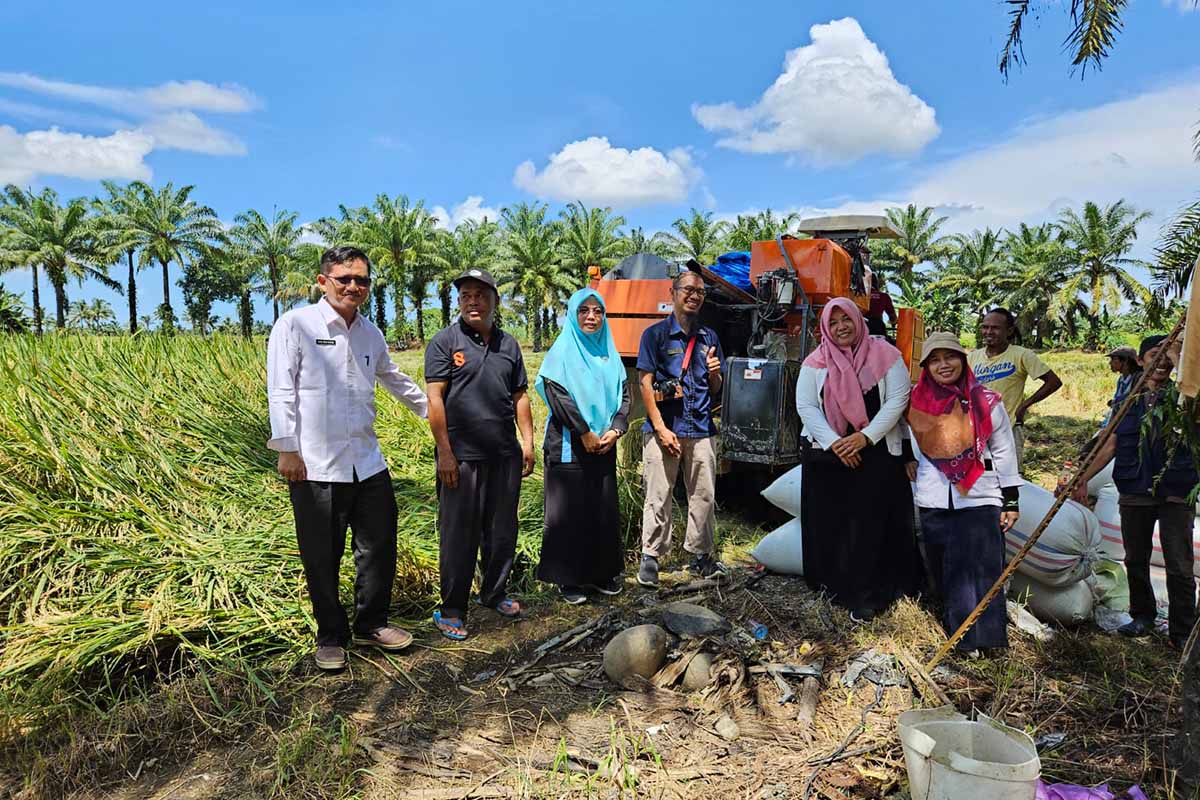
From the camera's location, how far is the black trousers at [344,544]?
294cm

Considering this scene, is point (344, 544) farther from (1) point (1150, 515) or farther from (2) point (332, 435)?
(1) point (1150, 515)

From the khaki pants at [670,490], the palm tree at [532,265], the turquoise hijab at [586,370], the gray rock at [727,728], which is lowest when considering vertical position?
the gray rock at [727,728]

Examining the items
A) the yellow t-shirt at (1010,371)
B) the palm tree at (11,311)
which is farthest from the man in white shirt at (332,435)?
the palm tree at (11,311)

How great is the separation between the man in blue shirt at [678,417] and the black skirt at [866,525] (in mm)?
680

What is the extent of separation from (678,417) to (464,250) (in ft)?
115

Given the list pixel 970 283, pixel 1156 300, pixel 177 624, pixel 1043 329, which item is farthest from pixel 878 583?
pixel 970 283

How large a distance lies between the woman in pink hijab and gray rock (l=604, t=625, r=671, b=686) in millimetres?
1059

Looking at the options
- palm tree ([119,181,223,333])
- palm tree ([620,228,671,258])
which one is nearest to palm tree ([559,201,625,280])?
palm tree ([620,228,671,258])

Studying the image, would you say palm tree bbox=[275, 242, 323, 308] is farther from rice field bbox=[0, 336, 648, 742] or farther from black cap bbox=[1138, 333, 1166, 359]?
black cap bbox=[1138, 333, 1166, 359]

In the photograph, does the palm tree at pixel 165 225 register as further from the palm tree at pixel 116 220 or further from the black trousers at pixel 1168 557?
the black trousers at pixel 1168 557

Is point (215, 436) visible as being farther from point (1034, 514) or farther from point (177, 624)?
point (1034, 514)

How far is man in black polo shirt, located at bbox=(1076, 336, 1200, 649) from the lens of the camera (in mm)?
3311

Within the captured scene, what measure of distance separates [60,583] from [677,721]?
108 inches

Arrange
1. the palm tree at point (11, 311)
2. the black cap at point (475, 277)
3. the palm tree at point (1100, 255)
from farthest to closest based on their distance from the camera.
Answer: the palm tree at point (1100, 255) → the palm tree at point (11, 311) → the black cap at point (475, 277)
